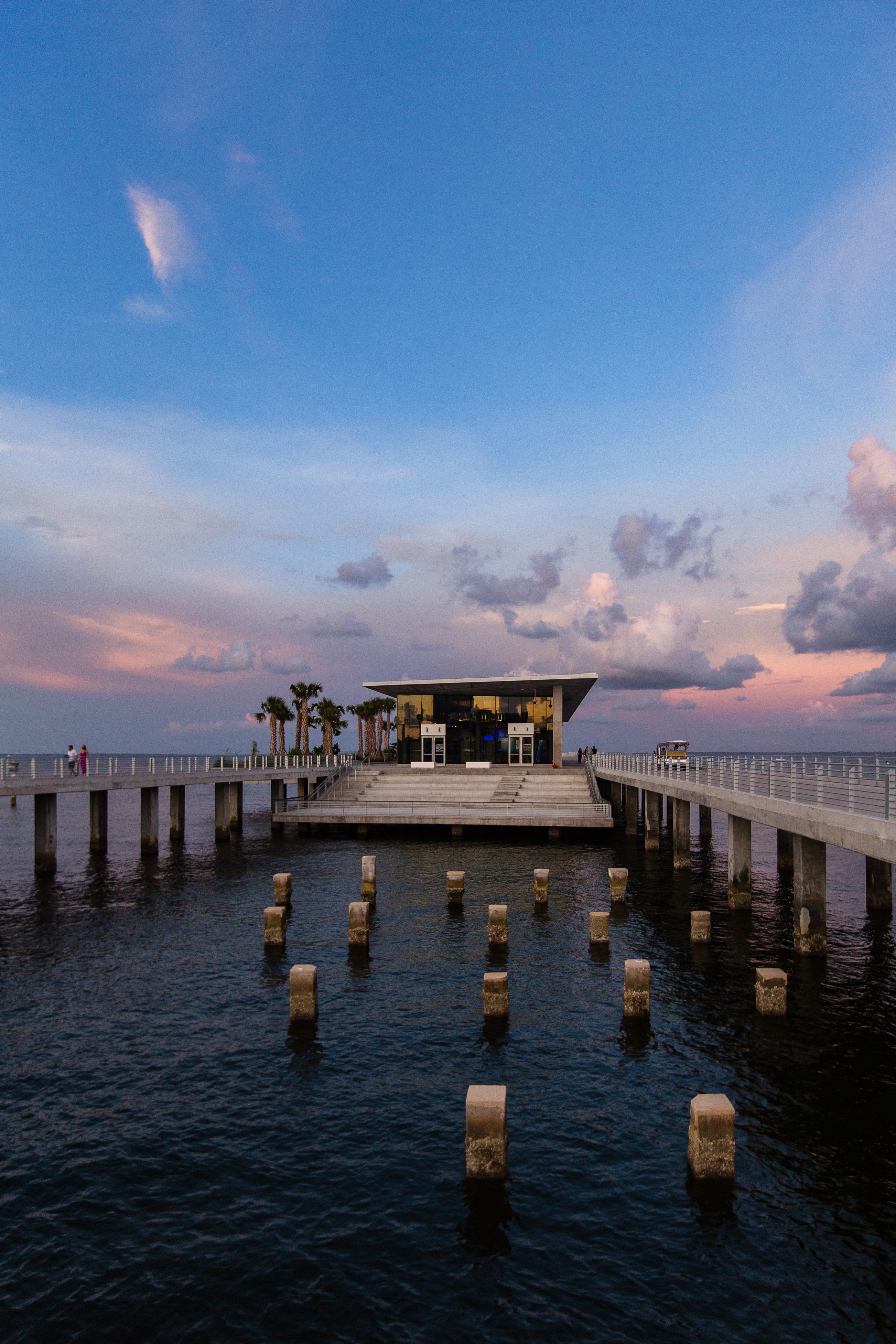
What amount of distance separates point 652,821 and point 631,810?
9423mm

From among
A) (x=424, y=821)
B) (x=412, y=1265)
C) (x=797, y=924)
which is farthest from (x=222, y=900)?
(x=412, y=1265)

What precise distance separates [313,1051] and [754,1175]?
26.8 ft

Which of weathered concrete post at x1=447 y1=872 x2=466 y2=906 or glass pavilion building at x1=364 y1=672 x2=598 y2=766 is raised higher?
glass pavilion building at x1=364 y1=672 x2=598 y2=766

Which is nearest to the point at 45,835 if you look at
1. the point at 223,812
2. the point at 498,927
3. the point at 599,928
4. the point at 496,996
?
the point at 223,812

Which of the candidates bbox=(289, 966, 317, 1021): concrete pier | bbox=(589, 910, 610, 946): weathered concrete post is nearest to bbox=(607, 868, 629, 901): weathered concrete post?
bbox=(589, 910, 610, 946): weathered concrete post

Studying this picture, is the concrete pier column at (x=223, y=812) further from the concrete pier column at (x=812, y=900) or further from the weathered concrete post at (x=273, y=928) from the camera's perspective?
the concrete pier column at (x=812, y=900)

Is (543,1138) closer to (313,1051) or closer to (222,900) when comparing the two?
(313,1051)

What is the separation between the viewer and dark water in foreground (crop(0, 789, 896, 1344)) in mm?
8906

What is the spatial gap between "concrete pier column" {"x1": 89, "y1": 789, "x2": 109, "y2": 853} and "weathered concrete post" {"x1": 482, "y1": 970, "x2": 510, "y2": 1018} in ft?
106

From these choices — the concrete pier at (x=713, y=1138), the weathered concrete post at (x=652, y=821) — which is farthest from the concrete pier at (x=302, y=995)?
the weathered concrete post at (x=652, y=821)

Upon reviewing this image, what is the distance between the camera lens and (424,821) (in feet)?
146

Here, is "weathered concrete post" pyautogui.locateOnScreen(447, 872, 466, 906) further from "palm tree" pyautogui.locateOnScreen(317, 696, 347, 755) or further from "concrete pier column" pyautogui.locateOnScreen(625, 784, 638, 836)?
"palm tree" pyautogui.locateOnScreen(317, 696, 347, 755)

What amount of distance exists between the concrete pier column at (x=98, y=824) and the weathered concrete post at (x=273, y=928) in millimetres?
24058

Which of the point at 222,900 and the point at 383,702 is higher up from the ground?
the point at 383,702
